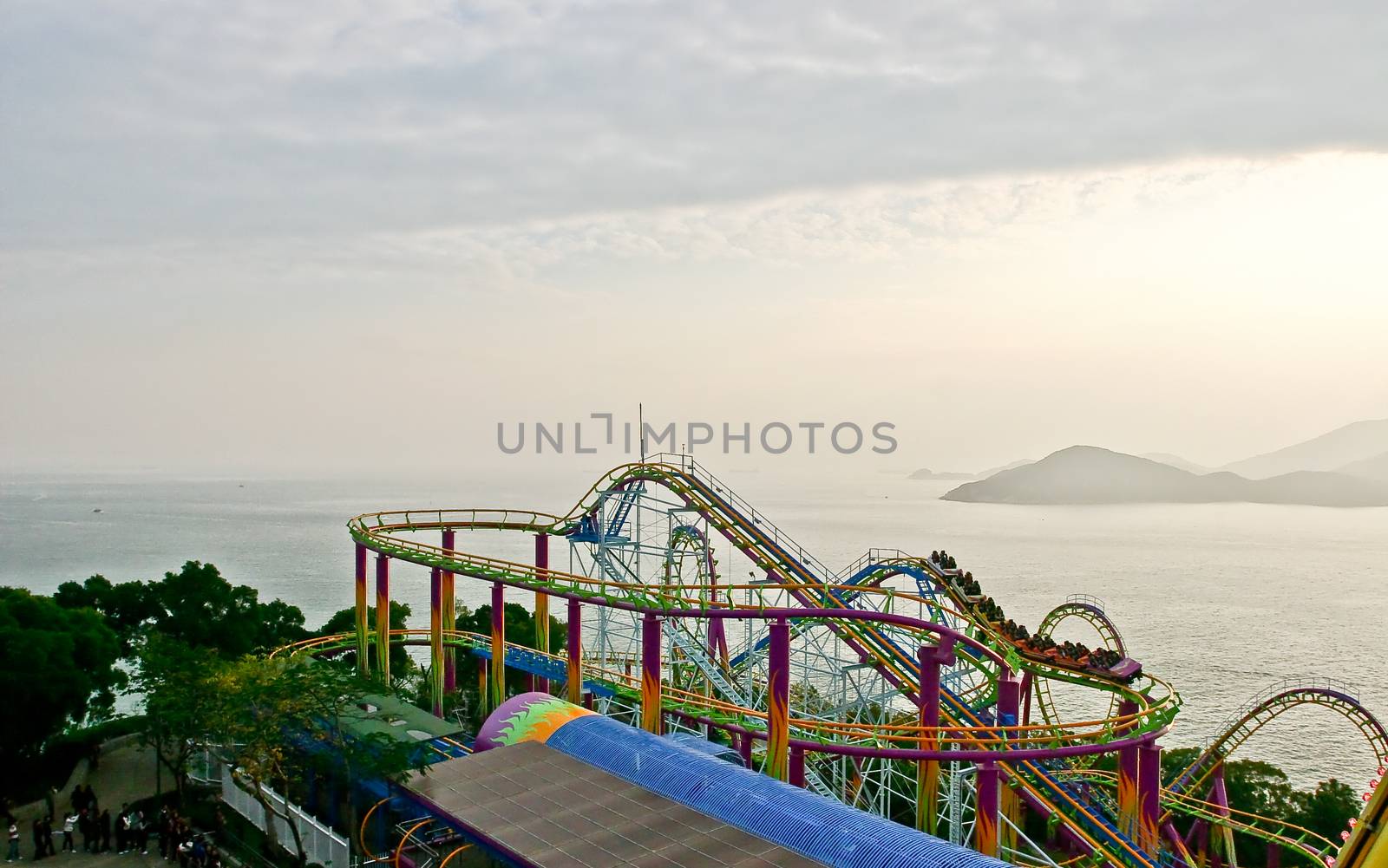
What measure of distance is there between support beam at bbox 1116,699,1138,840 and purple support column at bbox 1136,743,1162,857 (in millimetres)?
138

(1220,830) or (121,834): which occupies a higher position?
(121,834)

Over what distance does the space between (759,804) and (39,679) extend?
2323 centimetres

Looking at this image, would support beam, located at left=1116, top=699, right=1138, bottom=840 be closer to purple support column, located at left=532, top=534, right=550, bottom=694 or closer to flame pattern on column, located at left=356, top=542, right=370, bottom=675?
purple support column, located at left=532, top=534, right=550, bottom=694

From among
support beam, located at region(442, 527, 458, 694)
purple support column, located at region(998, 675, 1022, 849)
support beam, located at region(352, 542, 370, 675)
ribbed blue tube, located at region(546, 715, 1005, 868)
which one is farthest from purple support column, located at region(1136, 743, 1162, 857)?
support beam, located at region(352, 542, 370, 675)

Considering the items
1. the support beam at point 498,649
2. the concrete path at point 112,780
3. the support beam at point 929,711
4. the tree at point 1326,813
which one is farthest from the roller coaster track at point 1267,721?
the concrete path at point 112,780

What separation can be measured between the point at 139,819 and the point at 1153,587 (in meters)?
126

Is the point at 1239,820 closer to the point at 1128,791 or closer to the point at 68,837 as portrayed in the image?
the point at 1128,791

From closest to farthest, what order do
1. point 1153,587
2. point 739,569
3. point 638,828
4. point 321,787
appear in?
point 638,828
point 321,787
point 1153,587
point 739,569

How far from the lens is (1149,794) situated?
87.1ft

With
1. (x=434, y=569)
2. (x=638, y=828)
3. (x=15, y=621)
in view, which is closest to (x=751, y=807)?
(x=638, y=828)

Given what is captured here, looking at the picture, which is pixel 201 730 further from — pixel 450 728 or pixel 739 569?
pixel 739 569

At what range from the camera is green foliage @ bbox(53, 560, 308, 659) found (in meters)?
43.5

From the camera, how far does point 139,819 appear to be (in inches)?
1061

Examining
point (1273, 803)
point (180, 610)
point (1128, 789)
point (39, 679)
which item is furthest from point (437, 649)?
point (1273, 803)
